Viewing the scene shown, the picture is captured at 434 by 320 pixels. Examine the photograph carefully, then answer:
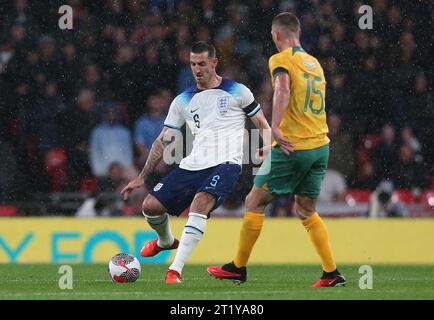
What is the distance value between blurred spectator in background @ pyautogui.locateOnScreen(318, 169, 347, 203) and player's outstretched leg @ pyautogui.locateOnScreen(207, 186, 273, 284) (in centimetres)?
472

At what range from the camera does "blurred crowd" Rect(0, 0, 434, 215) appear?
1358 cm

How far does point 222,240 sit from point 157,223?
3.44 metres

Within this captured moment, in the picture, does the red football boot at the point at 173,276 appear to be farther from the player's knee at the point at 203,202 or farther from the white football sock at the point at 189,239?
the player's knee at the point at 203,202

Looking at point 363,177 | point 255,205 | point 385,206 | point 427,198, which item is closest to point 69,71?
point 363,177

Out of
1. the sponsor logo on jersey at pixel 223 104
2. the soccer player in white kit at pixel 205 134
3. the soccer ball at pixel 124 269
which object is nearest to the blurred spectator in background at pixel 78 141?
the soccer player in white kit at pixel 205 134

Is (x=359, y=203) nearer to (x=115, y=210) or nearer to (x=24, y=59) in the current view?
A: (x=115, y=210)

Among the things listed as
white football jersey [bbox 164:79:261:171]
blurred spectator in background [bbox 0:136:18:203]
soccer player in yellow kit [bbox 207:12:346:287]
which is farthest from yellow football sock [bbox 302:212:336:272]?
blurred spectator in background [bbox 0:136:18:203]

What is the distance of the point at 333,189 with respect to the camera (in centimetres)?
1348

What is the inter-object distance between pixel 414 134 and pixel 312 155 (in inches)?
227

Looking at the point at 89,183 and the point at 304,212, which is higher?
the point at 304,212

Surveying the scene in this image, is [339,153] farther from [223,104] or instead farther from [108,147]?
[223,104]

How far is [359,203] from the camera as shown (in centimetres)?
1333

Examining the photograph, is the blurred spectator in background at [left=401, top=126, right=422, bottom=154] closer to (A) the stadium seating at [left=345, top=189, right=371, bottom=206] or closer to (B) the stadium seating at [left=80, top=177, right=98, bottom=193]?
(A) the stadium seating at [left=345, top=189, right=371, bottom=206]
